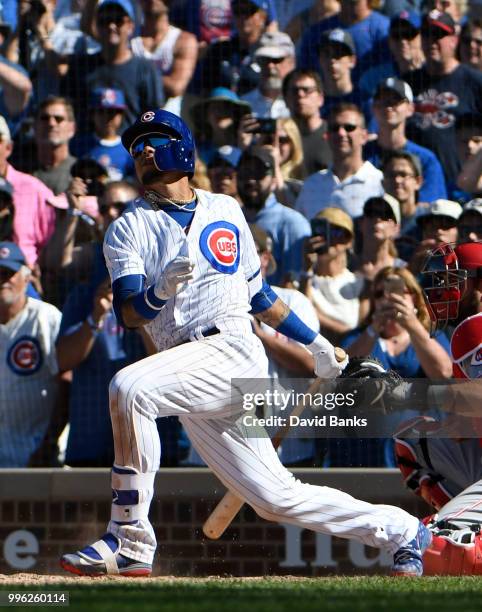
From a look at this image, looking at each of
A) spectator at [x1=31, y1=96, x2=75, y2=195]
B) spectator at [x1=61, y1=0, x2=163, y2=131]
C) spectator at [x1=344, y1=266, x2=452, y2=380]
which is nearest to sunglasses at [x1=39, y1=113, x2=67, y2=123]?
spectator at [x1=31, y1=96, x2=75, y2=195]

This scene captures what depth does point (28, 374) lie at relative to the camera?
778 cm

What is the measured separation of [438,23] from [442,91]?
51cm

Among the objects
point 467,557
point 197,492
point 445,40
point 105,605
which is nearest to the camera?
point 105,605

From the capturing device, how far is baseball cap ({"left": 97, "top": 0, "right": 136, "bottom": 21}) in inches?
342

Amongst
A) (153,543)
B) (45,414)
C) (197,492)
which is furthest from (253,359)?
(45,414)

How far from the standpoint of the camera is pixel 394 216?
7.88 meters

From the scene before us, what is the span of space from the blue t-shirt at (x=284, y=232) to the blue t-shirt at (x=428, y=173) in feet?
2.26

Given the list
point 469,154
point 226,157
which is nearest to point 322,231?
point 226,157

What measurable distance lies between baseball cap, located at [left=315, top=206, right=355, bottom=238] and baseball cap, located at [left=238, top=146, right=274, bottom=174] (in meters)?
0.51

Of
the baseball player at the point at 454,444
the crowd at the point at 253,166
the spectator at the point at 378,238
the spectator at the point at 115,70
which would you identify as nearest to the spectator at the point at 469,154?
the crowd at the point at 253,166

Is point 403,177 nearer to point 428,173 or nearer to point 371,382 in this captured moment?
point 428,173

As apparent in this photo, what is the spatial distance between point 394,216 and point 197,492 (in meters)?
2.23

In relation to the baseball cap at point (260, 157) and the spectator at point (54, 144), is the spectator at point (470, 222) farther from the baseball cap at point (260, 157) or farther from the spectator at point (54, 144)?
the spectator at point (54, 144)

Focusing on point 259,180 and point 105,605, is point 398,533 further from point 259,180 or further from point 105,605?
point 259,180
